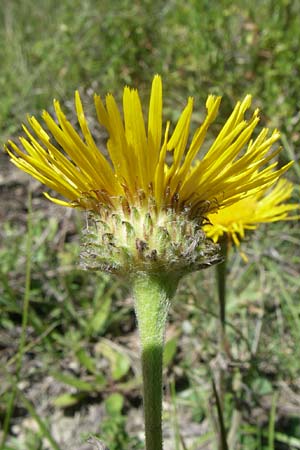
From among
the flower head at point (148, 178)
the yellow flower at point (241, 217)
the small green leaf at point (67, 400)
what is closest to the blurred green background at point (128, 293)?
the small green leaf at point (67, 400)

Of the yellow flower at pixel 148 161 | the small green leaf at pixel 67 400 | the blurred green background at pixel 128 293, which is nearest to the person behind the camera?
the yellow flower at pixel 148 161

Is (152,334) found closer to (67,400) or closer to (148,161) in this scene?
(148,161)

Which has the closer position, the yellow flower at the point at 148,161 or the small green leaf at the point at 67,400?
the yellow flower at the point at 148,161

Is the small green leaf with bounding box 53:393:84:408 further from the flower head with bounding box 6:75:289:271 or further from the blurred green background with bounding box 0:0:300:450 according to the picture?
the flower head with bounding box 6:75:289:271

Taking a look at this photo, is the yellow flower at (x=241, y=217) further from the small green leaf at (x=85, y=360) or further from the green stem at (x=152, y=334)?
the small green leaf at (x=85, y=360)

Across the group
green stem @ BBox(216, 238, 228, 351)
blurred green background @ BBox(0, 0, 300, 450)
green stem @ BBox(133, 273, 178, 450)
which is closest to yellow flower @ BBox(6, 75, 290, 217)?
green stem @ BBox(133, 273, 178, 450)

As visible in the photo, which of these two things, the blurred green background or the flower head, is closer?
the flower head

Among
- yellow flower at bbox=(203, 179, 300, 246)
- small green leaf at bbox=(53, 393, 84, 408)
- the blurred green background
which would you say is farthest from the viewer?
small green leaf at bbox=(53, 393, 84, 408)
